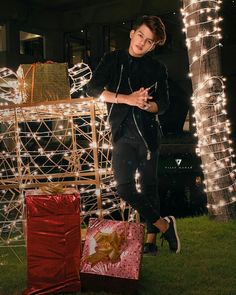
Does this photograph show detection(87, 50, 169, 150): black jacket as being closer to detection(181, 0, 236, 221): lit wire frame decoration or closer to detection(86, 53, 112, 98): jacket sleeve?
detection(86, 53, 112, 98): jacket sleeve

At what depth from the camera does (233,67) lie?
1969 cm

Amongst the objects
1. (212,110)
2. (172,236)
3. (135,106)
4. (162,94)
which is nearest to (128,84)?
(135,106)

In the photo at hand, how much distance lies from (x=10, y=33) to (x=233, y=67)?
36.0ft

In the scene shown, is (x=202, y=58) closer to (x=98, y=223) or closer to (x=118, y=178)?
(x=118, y=178)

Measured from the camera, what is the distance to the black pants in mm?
3856

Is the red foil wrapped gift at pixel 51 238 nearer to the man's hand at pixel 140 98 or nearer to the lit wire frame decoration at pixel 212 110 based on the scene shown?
the man's hand at pixel 140 98

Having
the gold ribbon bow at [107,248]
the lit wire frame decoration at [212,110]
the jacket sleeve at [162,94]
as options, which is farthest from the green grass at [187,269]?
the jacket sleeve at [162,94]

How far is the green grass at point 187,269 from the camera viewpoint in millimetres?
3359

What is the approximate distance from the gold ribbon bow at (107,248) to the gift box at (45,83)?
5.24ft

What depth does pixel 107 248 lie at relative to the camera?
3.31 m

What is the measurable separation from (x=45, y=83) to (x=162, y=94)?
1137mm

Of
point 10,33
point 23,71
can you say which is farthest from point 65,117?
point 10,33

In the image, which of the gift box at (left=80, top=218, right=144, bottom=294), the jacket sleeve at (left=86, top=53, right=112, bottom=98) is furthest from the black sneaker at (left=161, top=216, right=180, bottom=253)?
the jacket sleeve at (left=86, top=53, right=112, bottom=98)

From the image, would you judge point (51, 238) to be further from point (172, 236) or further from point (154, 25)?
point (154, 25)
